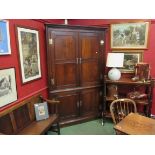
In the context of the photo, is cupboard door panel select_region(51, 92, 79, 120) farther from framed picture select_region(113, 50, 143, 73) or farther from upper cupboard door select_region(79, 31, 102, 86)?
framed picture select_region(113, 50, 143, 73)

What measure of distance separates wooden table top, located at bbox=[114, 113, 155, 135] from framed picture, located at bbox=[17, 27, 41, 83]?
1.53 m

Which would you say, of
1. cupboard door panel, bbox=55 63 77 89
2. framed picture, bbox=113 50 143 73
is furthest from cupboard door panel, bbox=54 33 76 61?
framed picture, bbox=113 50 143 73

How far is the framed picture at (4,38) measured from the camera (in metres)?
1.91

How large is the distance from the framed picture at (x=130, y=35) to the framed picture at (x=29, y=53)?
159cm

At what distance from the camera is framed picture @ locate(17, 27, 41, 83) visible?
2317 millimetres

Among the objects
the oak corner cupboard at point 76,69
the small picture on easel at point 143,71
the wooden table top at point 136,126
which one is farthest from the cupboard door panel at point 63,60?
the wooden table top at point 136,126

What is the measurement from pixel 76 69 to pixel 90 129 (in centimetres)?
117

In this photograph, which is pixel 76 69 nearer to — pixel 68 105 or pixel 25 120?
pixel 68 105

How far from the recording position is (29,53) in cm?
250


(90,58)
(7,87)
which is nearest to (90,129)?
(90,58)
